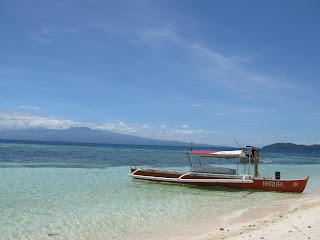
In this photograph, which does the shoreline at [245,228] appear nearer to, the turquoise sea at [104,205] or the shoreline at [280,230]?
the shoreline at [280,230]

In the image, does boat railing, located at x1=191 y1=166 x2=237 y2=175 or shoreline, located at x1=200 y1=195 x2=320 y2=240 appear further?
boat railing, located at x1=191 y1=166 x2=237 y2=175

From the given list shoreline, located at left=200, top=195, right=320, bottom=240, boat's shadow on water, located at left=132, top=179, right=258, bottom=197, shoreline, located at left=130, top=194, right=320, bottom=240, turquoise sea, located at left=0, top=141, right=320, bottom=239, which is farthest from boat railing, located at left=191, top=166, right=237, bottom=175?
shoreline, located at left=200, top=195, right=320, bottom=240

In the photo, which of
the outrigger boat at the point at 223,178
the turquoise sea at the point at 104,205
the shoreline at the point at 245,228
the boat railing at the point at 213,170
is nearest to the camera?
the shoreline at the point at 245,228

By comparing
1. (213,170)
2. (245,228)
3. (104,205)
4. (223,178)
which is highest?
(213,170)

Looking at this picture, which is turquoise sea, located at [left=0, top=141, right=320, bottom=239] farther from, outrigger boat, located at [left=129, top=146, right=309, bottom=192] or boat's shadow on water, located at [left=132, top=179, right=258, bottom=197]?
outrigger boat, located at [left=129, top=146, right=309, bottom=192]

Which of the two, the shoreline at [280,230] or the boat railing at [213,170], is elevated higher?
the boat railing at [213,170]

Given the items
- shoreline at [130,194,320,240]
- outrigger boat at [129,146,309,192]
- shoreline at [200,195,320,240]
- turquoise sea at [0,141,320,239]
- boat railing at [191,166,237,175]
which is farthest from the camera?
boat railing at [191,166,237,175]

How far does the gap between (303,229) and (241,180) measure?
934 centimetres

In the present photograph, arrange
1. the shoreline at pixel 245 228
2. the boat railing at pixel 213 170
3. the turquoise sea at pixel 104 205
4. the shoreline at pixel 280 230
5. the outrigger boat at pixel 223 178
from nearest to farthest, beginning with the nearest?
the shoreline at pixel 280 230
the shoreline at pixel 245 228
the turquoise sea at pixel 104 205
the outrigger boat at pixel 223 178
the boat railing at pixel 213 170

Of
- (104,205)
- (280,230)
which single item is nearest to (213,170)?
(104,205)

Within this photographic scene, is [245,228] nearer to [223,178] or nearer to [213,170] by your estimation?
[223,178]

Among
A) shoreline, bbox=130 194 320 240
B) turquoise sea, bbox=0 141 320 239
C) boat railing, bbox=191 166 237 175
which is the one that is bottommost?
turquoise sea, bbox=0 141 320 239

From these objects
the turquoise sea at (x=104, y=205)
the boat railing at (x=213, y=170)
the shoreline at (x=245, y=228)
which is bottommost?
the turquoise sea at (x=104, y=205)

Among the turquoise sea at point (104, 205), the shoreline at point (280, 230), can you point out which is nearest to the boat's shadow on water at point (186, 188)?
the turquoise sea at point (104, 205)
